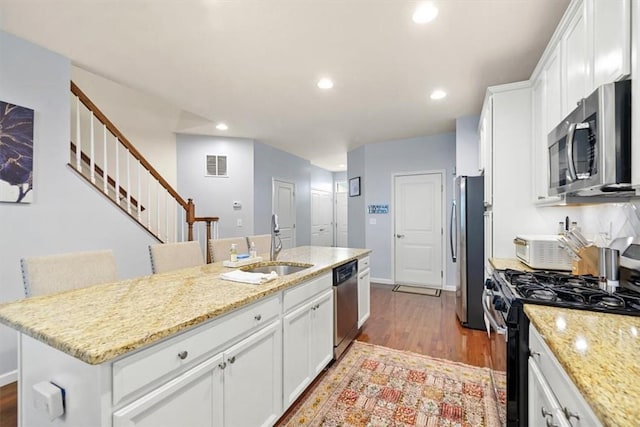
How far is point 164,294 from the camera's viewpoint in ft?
4.77

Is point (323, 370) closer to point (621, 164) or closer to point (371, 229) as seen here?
point (621, 164)

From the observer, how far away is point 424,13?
1.88 metres

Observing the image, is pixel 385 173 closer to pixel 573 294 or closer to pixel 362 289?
pixel 362 289

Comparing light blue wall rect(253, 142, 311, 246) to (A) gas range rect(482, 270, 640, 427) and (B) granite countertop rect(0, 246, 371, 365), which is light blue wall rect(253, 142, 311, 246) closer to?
(B) granite countertop rect(0, 246, 371, 365)

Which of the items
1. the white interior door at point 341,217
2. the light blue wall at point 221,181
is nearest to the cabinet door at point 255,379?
the light blue wall at point 221,181

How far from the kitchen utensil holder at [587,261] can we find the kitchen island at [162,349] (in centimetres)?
179

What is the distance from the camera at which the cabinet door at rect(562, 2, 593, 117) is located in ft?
4.59

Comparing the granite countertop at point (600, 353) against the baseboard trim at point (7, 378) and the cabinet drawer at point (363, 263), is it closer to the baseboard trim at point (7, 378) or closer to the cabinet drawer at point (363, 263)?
the cabinet drawer at point (363, 263)

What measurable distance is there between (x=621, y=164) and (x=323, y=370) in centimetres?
219

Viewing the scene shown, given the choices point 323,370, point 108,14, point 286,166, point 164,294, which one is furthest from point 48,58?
point 286,166

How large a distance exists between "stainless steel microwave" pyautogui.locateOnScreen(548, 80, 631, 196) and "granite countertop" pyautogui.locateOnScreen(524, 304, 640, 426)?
519 mm

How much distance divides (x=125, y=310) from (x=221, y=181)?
3.91 m

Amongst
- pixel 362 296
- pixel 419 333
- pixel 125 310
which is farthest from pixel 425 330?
pixel 125 310

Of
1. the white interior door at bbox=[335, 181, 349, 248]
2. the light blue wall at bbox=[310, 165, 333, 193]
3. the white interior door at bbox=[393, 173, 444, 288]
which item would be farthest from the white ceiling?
the white interior door at bbox=[335, 181, 349, 248]
